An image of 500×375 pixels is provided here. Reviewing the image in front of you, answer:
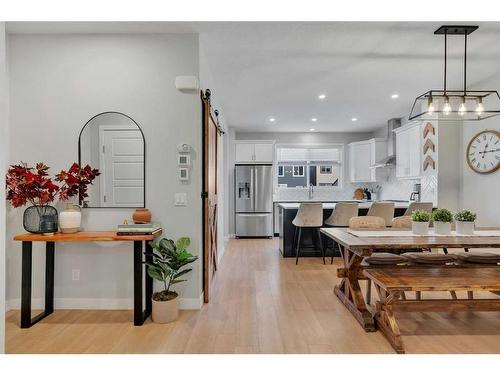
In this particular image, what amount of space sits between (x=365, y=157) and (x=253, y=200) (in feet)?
9.03

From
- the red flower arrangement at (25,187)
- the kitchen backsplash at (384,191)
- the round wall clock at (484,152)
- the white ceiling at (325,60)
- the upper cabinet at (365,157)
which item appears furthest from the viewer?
the upper cabinet at (365,157)

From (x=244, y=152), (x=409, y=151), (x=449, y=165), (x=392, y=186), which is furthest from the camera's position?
(x=244, y=152)

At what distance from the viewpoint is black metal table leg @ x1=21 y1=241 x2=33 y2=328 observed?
2801mm

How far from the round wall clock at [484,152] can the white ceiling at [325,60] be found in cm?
63

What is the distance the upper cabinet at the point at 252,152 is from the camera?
7895 millimetres

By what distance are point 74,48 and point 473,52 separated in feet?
13.4

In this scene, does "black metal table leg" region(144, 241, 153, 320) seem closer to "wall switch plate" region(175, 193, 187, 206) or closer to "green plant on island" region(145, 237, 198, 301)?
"green plant on island" region(145, 237, 198, 301)

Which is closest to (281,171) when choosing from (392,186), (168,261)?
(392,186)

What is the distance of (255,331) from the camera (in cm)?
270

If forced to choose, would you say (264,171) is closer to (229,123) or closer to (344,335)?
(229,123)

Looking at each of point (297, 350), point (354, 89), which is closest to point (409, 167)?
point (354, 89)

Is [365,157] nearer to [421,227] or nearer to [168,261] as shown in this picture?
[421,227]

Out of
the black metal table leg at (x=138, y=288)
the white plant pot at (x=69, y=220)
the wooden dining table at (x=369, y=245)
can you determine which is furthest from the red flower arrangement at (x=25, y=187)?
the wooden dining table at (x=369, y=245)

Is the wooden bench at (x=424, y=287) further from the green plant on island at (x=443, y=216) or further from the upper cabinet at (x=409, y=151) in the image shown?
the upper cabinet at (x=409, y=151)
